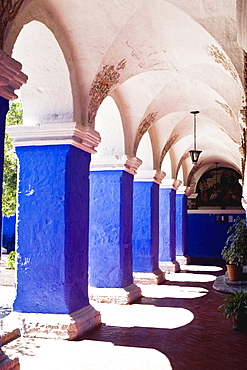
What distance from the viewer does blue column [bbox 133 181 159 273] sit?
12.1 meters

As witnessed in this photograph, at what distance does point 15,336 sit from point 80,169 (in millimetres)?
2676

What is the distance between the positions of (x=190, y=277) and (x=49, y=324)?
8378mm

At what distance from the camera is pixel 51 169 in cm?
697

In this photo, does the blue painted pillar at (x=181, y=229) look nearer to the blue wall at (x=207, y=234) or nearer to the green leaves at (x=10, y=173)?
the blue wall at (x=207, y=234)

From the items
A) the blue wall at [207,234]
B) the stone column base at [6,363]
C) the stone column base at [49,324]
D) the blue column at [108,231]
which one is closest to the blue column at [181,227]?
the blue wall at [207,234]

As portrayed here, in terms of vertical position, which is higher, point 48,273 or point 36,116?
point 36,116

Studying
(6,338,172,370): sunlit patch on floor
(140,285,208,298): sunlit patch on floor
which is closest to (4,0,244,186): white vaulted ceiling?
(6,338,172,370): sunlit patch on floor

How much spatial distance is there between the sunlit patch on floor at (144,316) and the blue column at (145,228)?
2.97 metres

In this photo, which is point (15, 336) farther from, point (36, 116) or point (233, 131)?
point (233, 131)

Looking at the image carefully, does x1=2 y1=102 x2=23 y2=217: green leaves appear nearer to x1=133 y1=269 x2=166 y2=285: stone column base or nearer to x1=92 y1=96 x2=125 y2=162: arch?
x1=133 y1=269 x2=166 y2=285: stone column base

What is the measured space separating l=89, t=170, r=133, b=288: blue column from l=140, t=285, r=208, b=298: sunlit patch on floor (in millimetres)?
1103

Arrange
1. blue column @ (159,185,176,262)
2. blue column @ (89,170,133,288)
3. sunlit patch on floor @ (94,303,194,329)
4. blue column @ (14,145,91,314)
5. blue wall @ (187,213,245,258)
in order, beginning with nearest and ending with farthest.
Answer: blue column @ (14,145,91,314) → sunlit patch on floor @ (94,303,194,329) → blue column @ (89,170,133,288) → blue column @ (159,185,176,262) → blue wall @ (187,213,245,258)

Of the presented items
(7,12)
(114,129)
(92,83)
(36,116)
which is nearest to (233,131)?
(114,129)

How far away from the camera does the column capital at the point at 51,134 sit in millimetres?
6949
